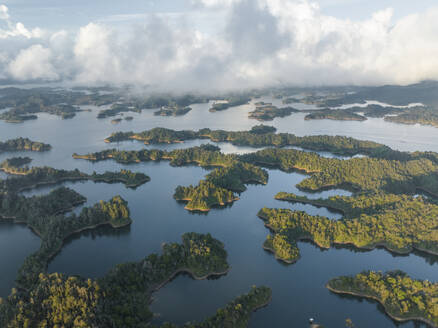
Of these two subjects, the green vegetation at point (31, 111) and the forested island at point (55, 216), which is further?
the green vegetation at point (31, 111)

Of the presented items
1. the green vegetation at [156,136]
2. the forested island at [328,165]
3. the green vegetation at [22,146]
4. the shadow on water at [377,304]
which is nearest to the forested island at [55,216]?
the forested island at [328,165]

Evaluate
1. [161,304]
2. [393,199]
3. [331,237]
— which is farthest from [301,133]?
[161,304]

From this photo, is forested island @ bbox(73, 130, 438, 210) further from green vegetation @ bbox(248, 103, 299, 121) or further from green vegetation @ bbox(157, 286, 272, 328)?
green vegetation @ bbox(248, 103, 299, 121)

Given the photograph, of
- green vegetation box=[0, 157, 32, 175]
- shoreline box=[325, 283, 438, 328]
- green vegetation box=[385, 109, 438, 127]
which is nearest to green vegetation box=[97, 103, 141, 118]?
green vegetation box=[0, 157, 32, 175]

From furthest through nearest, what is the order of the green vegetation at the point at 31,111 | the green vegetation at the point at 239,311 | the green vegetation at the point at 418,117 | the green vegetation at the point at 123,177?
the green vegetation at the point at 418,117
the green vegetation at the point at 31,111
the green vegetation at the point at 123,177
the green vegetation at the point at 239,311

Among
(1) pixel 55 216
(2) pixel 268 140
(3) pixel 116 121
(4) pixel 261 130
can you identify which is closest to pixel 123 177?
(1) pixel 55 216

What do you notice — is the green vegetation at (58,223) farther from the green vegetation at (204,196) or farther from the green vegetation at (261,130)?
the green vegetation at (261,130)

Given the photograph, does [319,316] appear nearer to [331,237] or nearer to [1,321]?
[331,237]
